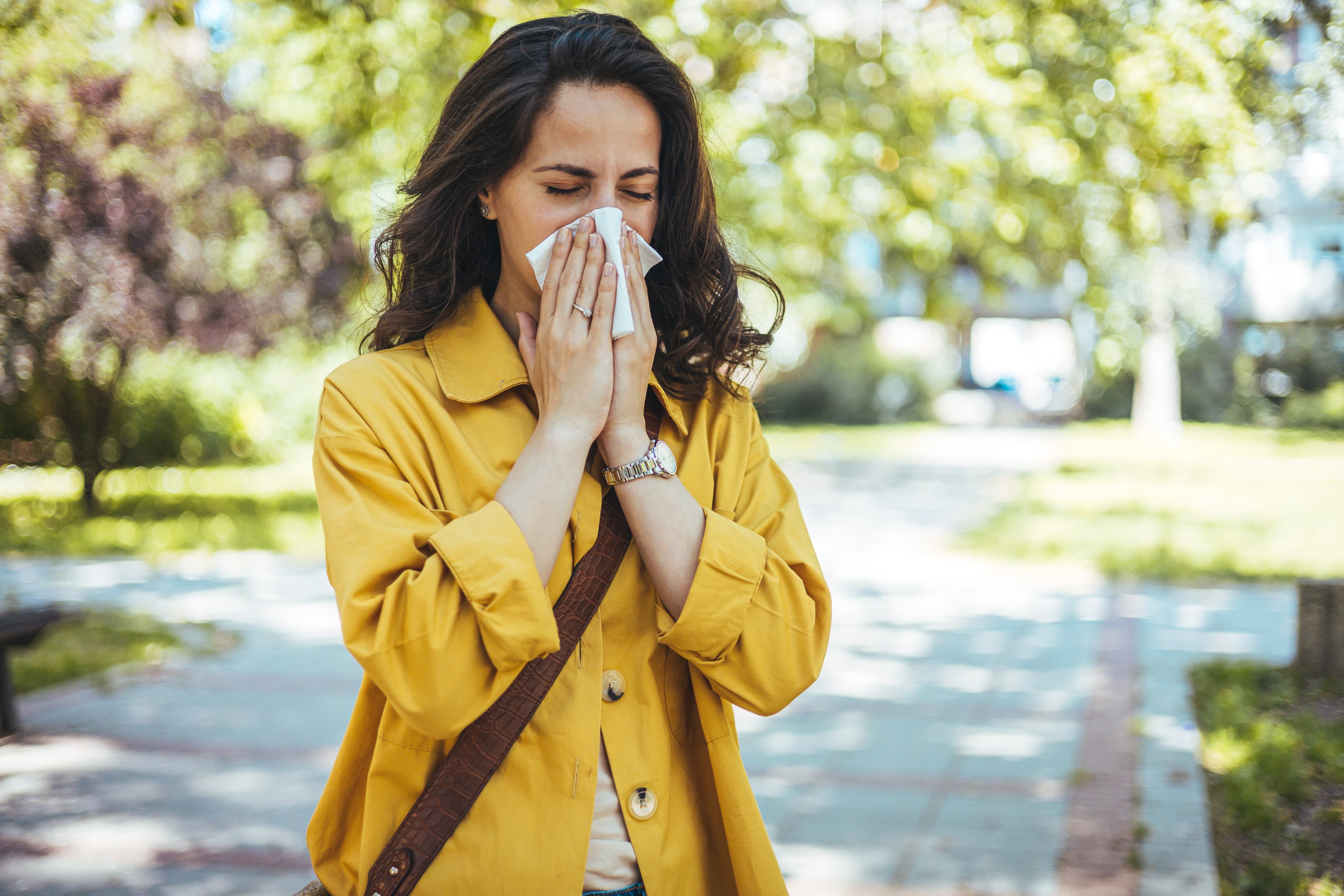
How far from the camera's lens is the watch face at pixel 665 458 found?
161 cm

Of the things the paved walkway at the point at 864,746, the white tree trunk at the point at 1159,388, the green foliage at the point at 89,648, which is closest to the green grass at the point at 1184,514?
the paved walkway at the point at 864,746

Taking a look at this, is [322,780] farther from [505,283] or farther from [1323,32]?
[1323,32]

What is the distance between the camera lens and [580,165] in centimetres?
164

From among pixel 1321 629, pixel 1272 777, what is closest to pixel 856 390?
pixel 1321 629

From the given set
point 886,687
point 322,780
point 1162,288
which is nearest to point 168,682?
point 322,780

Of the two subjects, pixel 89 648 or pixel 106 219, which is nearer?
pixel 89 648

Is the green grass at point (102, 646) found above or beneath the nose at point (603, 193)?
beneath

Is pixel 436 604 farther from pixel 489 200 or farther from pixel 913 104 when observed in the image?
pixel 913 104

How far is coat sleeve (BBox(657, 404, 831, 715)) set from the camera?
1.55m

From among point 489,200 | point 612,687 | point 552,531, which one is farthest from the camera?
point 489,200

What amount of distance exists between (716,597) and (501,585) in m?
0.31

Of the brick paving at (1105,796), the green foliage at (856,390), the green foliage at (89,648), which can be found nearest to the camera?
the brick paving at (1105,796)

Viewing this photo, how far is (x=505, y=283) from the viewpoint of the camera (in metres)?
1.79

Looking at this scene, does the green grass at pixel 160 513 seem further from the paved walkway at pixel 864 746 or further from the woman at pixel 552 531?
the woman at pixel 552 531
